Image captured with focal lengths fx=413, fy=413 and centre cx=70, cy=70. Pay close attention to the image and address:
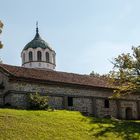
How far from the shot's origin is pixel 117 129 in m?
36.6

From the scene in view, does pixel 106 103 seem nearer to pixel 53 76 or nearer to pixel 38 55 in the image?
pixel 53 76

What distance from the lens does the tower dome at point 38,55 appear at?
64.4 meters

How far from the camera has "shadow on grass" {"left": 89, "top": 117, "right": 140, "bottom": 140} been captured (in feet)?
112

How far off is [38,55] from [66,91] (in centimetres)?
2025

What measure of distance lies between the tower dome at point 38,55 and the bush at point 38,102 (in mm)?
22170

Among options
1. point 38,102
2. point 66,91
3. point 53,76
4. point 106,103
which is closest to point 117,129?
point 38,102

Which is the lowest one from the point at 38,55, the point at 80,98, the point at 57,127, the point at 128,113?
the point at 57,127

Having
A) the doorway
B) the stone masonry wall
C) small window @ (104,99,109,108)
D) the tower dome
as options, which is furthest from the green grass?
the tower dome

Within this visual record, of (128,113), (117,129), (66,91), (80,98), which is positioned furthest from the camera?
(128,113)

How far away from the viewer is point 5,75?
43.8 m

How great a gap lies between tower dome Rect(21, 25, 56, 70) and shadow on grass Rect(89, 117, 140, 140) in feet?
85.4

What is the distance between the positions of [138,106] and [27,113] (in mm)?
19634

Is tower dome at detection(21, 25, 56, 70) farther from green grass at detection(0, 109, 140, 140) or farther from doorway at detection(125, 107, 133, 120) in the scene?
green grass at detection(0, 109, 140, 140)

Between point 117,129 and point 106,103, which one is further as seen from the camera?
point 106,103
